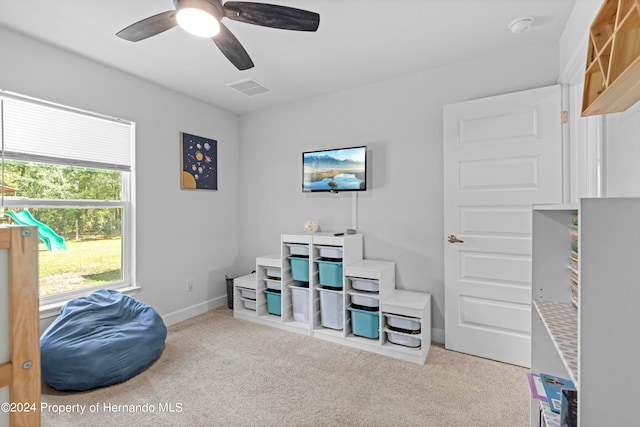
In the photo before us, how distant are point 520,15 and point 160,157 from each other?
10.9ft

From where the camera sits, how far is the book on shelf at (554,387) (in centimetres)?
120

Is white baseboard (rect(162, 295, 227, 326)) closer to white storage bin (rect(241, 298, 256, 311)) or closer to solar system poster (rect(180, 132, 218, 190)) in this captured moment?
white storage bin (rect(241, 298, 256, 311))

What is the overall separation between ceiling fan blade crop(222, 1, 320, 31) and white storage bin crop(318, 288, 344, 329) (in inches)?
84.9

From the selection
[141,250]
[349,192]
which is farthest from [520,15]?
[141,250]

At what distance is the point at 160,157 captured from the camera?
3240mm

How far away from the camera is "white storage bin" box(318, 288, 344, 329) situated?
2.94m

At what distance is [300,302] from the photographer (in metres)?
3.15

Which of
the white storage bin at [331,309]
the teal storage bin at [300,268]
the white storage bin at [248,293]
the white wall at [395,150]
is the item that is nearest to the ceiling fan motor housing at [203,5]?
the white wall at [395,150]

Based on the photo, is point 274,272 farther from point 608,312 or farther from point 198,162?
point 608,312

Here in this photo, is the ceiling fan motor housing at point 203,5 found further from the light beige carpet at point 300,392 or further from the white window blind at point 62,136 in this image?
the light beige carpet at point 300,392

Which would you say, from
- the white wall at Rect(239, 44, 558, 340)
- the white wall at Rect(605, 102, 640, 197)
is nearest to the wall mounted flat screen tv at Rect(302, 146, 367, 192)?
the white wall at Rect(239, 44, 558, 340)

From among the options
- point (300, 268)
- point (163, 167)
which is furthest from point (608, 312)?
point (163, 167)

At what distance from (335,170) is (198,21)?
74.0 inches

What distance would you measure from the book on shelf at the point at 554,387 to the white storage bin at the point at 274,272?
2360mm
